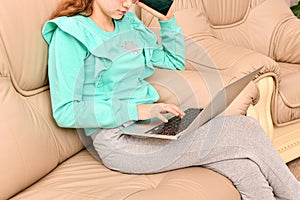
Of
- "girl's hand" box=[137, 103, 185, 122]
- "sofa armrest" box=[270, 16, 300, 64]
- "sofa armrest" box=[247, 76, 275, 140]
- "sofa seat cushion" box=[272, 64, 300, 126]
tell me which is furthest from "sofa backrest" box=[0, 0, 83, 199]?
"sofa armrest" box=[270, 16, 300, 64]

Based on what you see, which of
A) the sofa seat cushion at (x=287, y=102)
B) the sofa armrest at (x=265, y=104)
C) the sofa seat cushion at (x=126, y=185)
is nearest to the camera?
the sofa seat cushion at (x=126, y=185)

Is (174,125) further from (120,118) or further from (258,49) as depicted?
(258,49)

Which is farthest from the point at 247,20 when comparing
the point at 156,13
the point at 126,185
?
the point at 126,185

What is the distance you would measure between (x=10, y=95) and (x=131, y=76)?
40cm

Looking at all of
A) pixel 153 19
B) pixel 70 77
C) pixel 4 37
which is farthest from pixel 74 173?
pixel 153 19

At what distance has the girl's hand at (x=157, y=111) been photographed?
1450 mm

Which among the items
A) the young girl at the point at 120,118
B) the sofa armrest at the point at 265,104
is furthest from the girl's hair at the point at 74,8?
the sofa armrest at the point at 265,104

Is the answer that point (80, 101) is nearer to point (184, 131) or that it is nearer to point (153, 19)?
point (184, 131)

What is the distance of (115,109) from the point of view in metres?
1.47

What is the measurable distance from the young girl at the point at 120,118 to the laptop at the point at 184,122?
3cm

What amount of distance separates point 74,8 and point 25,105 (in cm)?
34

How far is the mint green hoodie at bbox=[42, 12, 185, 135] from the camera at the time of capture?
1440mm

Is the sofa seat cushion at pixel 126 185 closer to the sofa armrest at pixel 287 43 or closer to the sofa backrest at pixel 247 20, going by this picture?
the sofa backrest at pixel 247 20

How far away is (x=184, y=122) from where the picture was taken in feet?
4.86
